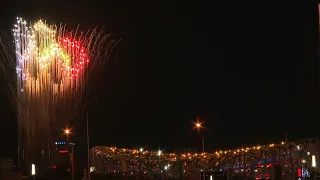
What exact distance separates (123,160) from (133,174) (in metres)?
2.71

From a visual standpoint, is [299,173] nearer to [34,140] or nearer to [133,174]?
[133,174]

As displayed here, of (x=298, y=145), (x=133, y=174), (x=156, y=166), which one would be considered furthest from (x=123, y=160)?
(x=298, y=145)

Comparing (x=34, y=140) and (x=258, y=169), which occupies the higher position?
(x=34, y=140)

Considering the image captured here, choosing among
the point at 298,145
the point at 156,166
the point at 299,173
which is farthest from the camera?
the point at 156,166

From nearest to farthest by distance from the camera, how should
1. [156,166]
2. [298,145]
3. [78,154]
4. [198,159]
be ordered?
[298,145] < [198,159] < [156,166] < [78,154]

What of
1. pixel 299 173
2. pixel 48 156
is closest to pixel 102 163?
pixel 48 156

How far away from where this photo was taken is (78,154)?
321 feet

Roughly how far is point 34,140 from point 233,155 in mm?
23057

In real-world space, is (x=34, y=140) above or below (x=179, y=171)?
above

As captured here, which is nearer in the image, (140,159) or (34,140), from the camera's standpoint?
(140,159)

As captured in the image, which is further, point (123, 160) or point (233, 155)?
point (123, 160)

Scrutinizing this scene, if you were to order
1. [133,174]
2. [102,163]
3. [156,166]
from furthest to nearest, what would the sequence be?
[102,163] < [133,174] < [156,166]

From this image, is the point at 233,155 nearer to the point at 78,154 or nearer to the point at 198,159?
the point at 198,159

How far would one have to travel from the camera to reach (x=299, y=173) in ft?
112
